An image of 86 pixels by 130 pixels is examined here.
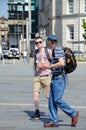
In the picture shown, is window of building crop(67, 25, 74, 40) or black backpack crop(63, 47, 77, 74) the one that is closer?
black backpack crop(63, 47, 77, 74)

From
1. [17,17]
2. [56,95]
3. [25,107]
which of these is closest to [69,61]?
[56,95]

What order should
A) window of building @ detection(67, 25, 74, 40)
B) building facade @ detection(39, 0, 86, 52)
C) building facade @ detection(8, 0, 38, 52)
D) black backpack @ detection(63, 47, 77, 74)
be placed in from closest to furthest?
1. black backpack @ detection(63, 47, 77, 74)
2. building facade @ detection(39, 0, 86, 52)
3. window of building @ detection(67, 25, 74, 40)
4. building facade @ detection(8, 0, 38, 52)

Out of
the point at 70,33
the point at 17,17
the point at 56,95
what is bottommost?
the point at 17,17

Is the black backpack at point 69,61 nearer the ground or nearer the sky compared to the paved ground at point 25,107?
nearer the sky

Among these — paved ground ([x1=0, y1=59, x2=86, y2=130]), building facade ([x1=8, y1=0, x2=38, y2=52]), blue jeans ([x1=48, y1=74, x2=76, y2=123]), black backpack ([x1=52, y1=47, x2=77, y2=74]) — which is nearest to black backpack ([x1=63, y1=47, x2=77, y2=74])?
black backpack ([x1=52, y1=47, x2=77, y2=74])

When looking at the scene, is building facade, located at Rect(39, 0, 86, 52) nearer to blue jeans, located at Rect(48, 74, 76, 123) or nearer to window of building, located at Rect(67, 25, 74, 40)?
window of building, located at Rect(67, 25, 74, 40)

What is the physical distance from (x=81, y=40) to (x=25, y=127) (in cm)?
8686

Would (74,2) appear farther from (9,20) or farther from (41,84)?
(41,84)

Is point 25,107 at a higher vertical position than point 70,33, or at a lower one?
Result: higher

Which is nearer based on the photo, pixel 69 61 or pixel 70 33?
pixel 69 61

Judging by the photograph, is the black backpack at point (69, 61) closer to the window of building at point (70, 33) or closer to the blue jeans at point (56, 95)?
the blue jeans at point (56, 95)

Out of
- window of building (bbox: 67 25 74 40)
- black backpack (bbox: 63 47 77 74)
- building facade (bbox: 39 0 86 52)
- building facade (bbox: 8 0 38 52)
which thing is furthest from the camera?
building facade (bbox: 8 0 38 52)

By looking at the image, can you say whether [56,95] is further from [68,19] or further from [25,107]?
[68,19]

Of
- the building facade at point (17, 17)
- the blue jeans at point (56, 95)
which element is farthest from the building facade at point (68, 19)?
Result: the blue jeans at point (56, 95)
